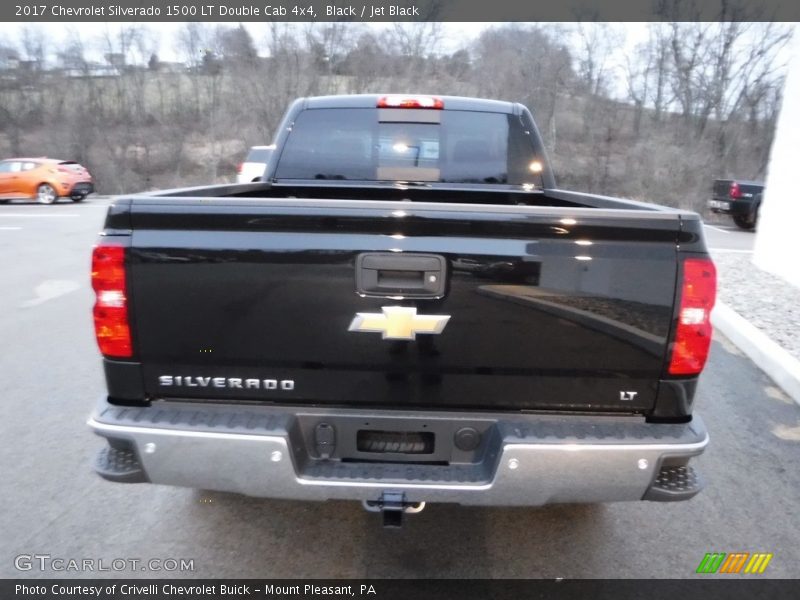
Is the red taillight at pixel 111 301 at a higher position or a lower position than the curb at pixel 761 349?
higher

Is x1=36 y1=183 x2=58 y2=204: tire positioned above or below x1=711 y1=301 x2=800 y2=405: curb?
below

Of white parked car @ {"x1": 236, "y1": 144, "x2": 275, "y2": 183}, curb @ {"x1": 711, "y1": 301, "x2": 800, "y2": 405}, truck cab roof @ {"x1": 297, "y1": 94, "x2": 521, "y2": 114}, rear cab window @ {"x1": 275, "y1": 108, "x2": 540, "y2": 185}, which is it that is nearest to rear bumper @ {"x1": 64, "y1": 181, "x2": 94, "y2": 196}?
white parked car @ {"x1": 236, "y1": 144, "x2": 275, "y2": 183}

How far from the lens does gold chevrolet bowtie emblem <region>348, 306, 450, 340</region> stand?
1.99 m

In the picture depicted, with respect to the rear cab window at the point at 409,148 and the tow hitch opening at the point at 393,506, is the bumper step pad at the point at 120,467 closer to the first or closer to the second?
the tow hitch opening at the point at 393,506

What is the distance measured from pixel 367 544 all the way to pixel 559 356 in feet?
4.53

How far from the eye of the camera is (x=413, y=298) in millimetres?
1991

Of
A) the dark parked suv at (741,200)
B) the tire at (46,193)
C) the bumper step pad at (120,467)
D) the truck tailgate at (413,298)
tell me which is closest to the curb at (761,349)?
the truck tailgate at (413,298)

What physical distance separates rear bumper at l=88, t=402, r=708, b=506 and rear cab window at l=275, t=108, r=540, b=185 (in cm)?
210

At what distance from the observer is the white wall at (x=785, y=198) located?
25.6ft

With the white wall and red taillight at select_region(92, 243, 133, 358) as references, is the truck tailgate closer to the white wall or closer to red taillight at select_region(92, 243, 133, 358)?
red taillight at select_region(92, 243, 133, 358)
